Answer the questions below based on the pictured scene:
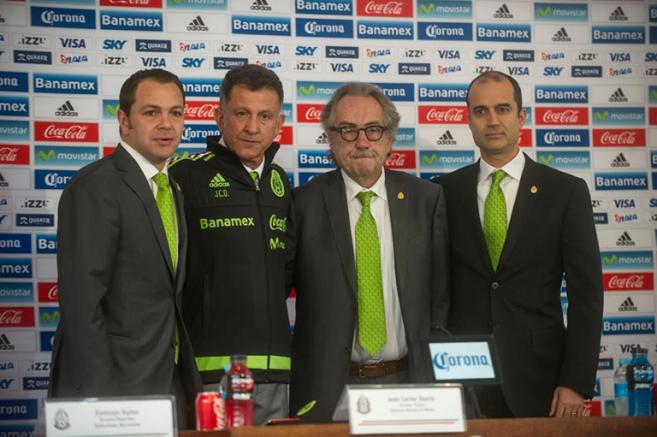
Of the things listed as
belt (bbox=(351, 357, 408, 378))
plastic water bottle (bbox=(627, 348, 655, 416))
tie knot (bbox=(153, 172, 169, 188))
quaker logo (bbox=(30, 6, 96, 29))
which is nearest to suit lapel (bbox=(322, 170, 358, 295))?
belt (bbox=(351, 357, 408, 378))

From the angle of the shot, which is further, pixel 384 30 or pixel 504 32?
pixel 504 32

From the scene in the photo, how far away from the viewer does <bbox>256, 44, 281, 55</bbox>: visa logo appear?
4.90m

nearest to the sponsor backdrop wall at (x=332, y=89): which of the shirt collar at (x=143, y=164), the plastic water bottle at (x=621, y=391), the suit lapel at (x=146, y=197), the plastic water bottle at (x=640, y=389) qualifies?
the plastic water bottle at (x=621, y=391)

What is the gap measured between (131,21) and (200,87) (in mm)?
491

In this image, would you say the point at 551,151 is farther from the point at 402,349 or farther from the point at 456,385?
the point at 456,385

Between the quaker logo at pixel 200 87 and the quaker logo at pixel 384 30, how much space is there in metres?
0.84

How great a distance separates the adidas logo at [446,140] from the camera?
507cm

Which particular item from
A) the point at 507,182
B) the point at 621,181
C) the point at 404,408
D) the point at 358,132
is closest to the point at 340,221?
the point at 358,132

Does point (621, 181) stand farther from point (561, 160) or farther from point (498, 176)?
point (498, 176)

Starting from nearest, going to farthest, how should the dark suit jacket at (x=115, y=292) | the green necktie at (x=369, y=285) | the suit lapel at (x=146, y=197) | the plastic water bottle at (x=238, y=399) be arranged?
the plastic water bottle at (x=238, y=399)
the dark suit jacket at (x=115, y=292)
the suit lapel at (x=146, y=197)
the green necktie at (x=369, y=285)

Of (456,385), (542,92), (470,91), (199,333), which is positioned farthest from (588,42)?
(456,385)

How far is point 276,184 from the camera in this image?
12.0 ft

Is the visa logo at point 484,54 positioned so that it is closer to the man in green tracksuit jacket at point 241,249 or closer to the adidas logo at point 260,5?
the adidas logo at point 260,5

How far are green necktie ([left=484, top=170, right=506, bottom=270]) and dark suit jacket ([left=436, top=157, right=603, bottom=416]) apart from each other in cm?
5
